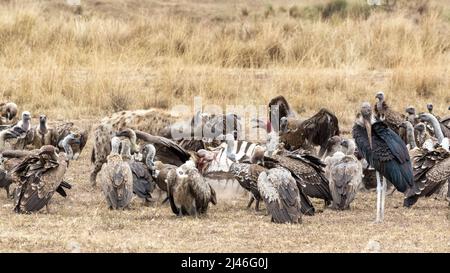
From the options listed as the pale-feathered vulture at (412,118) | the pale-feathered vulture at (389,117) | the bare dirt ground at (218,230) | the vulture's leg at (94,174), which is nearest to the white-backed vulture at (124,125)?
the vulture's leg at (94,174)

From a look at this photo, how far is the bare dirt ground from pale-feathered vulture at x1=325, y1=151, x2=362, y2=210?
0.14 meters

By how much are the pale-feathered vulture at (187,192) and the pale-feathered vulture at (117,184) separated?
0.48 m

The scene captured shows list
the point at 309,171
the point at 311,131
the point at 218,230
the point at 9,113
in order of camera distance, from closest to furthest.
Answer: the point at 218,230, the point at 309,171, the point at 311,131, the point at 9,113

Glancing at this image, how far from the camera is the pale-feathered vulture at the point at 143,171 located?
11227 mm

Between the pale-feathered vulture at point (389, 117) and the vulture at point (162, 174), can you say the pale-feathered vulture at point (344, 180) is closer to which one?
the vulture at point (162, 174)

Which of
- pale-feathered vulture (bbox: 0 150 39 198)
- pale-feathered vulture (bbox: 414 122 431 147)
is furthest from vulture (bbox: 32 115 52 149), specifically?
pale-feathered vulture (bbox: 414 122 431 147)

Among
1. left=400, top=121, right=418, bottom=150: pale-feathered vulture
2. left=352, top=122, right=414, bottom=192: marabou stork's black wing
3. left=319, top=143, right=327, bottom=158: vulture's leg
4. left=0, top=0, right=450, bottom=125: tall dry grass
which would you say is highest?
left=352, top=122, right=414, bottom=192: marabou stork's black wing

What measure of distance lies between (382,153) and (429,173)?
1.29m

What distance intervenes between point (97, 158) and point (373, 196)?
10.0 feet

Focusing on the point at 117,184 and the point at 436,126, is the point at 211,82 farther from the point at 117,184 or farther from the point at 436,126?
the point at 117,184

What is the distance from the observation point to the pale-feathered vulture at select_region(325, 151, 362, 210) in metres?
11.1

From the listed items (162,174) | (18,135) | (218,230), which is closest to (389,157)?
(218,230)

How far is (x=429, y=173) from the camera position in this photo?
37.3ft

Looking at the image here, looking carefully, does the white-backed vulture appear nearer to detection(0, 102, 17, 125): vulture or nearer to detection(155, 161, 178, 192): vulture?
detection(155, 161, 178, 192): vulture
